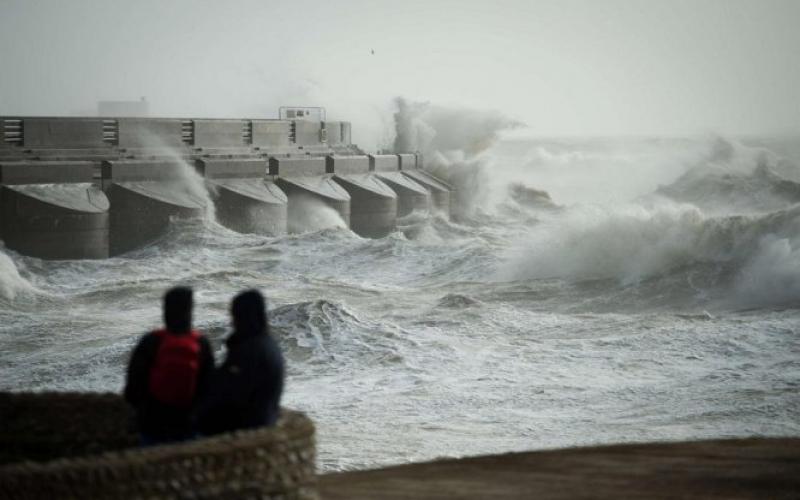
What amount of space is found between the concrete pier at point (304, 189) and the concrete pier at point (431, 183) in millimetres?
4710

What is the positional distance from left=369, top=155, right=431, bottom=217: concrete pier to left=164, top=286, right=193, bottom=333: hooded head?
26.6 meters

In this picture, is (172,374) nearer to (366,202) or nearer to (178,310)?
(178,310)

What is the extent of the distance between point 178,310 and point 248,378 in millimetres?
323

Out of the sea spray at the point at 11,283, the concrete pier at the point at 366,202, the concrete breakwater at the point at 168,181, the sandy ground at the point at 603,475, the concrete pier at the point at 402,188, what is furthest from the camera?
the concrete pier at the point at 402,188

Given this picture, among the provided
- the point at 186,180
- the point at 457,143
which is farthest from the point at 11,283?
the point at 457,143

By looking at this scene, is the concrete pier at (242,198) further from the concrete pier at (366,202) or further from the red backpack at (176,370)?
the red backpack at (176,370)

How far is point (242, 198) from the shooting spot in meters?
25.0

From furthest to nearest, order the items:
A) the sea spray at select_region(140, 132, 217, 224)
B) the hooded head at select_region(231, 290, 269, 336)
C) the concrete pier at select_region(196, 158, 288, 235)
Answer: the concrete pier at select_region(196, 158, 288, 235), the sea spray at select_region(140, 132, 217, 224), the hooded head at select_region(231, 290, 269, 336)

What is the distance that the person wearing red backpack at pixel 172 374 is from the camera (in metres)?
3.89

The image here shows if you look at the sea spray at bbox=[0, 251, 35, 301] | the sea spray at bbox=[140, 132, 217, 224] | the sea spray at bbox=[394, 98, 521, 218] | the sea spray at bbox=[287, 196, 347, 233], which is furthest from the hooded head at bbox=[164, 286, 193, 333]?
the sea spray at bbox=[394, 98, 521, 218]

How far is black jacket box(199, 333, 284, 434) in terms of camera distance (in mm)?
3762

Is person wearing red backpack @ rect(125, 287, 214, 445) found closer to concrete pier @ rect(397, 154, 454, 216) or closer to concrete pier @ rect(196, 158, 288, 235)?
concrete pier @ rect(196, 158, 288, 235)

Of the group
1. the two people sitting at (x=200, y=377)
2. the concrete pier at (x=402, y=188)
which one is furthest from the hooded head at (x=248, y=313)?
the concrete pier at (x=402, y=188)

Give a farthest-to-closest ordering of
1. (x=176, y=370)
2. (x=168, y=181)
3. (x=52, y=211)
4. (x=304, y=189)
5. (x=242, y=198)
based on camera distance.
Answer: (x=304, y=189) < (x=242, y=198) < (x=168, y=181) < (x=52, y=211) < (x=176, y=370)
